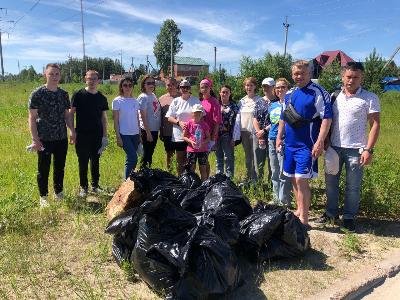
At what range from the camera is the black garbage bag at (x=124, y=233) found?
332cm

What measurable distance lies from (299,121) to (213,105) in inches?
67.9

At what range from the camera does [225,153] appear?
5.88 m

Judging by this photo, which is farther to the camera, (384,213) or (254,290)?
(384,213)

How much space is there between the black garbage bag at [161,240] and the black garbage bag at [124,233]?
172mm

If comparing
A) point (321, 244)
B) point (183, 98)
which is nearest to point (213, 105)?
point (183, 98)

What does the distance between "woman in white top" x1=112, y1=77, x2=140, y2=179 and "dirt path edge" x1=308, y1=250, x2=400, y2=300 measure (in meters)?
3.35

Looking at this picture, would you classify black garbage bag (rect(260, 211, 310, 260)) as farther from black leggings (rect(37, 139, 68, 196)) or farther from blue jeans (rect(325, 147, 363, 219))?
black leggings (rect(37, 139, 68, 196))

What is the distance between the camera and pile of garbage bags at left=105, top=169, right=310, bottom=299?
283 cm

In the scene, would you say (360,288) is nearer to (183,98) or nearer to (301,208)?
(301,208)

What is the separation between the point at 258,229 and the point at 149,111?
9.51 ft

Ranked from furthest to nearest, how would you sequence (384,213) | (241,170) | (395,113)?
(395,113), (241,170), (384,213)

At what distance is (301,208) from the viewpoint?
14.0ft

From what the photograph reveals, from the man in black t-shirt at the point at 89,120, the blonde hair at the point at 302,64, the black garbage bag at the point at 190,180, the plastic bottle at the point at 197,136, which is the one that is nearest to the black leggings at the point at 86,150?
the man in black t-shirt at the point at 89,120

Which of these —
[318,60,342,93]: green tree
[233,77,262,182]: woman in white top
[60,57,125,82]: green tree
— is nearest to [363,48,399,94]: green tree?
[318,60,342,93]: green tree
